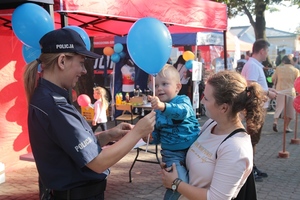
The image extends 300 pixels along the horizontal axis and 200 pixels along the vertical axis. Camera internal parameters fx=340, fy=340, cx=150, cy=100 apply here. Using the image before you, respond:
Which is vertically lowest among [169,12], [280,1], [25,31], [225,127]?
[225,127]

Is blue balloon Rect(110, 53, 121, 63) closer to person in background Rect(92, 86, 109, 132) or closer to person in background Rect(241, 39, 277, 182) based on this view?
person in background Rect(92, 86, 109, 132)

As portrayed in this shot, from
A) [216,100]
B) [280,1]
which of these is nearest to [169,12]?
[216,100]

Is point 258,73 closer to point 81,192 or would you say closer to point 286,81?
point 81,192

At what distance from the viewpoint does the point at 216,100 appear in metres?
1.93

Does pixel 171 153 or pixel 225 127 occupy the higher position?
pixel 225 127

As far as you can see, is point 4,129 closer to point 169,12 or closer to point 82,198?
point 169,12

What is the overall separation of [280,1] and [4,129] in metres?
19.2

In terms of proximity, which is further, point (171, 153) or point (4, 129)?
point (4, 129)

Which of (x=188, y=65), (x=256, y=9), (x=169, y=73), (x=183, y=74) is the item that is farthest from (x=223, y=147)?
(x=256, y=9)

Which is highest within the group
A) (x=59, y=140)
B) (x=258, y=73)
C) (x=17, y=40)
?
(x=17, y=40)

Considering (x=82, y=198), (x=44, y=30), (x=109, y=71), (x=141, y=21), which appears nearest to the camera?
(x=82, y=198)

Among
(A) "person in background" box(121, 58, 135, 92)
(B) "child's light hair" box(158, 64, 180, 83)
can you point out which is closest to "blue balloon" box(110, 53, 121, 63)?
(A) "person in background" box(121, 58, 135, 92)

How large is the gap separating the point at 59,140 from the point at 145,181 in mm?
3852

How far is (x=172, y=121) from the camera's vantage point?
8.72 feet
